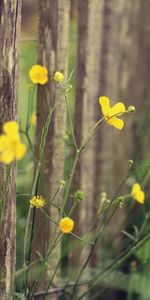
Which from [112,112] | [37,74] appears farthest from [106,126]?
[112,112]

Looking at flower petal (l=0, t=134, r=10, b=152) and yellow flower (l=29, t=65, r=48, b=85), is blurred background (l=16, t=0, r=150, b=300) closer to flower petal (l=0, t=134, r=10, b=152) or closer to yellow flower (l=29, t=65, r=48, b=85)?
yellow flower (l=29, t=65, r=48, b=85)

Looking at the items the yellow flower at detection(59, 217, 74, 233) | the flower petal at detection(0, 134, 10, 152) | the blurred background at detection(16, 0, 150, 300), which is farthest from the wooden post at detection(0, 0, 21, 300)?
the blurred background at detection(16, 0, 150, 300)

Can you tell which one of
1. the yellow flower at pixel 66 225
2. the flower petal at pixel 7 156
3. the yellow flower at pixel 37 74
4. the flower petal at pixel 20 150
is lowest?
the yellow flower at pixel 66 225

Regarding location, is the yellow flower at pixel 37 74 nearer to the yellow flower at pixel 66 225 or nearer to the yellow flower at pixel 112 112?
the yellow flower at pixel 112 112

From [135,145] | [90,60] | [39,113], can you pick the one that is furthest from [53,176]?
[135,145]

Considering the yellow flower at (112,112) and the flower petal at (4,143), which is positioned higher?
the yellow flower at (112,112)

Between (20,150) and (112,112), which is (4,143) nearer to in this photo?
(20,150)

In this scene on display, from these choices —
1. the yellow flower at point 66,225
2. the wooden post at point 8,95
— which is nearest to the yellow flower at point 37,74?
the wooden post at point 8,95

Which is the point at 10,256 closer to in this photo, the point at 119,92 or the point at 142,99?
the point at 119,92
